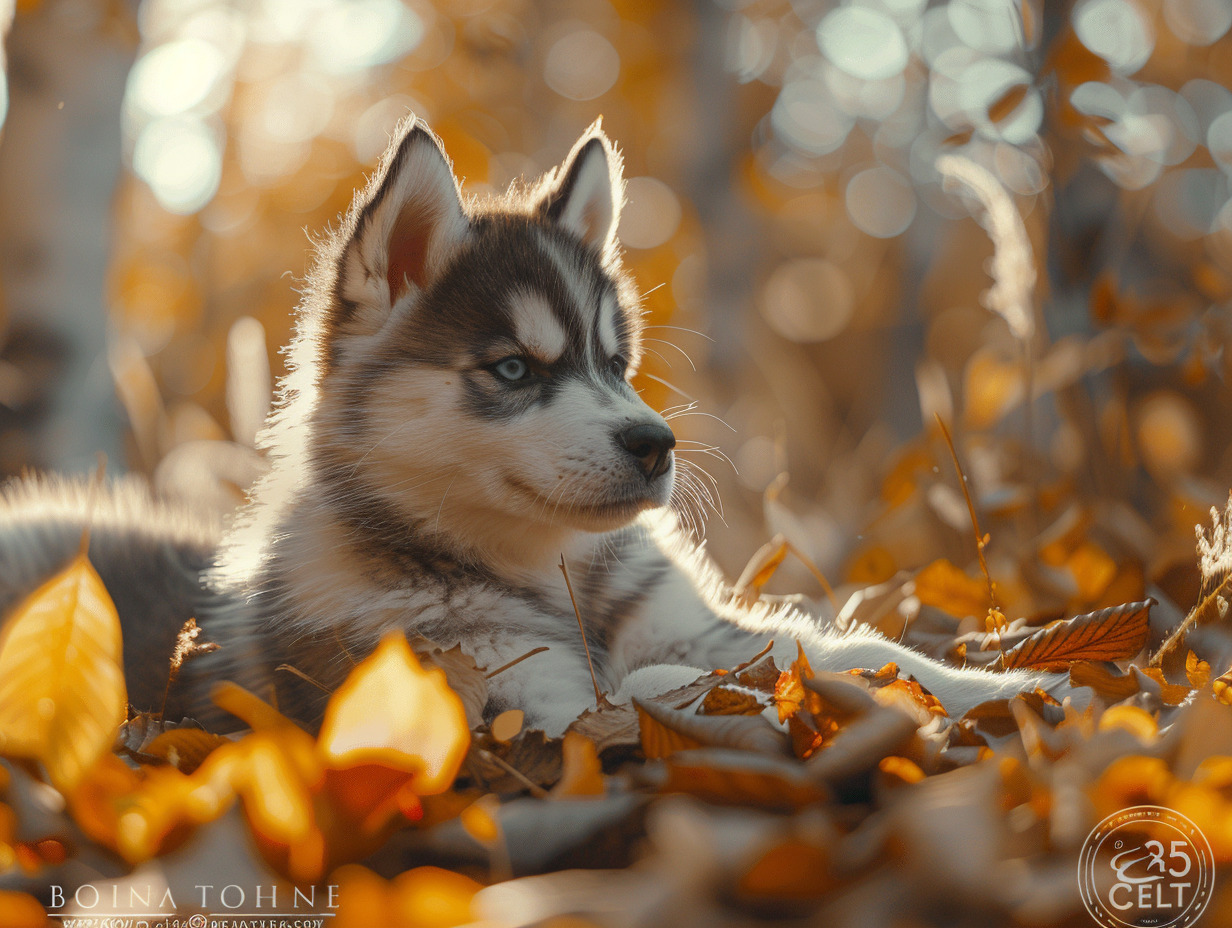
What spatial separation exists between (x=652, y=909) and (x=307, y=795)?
1.35 feet

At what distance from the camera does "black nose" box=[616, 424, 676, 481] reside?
1.85m

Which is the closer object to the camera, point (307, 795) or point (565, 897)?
point (565, 897)

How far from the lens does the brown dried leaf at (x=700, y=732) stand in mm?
1084

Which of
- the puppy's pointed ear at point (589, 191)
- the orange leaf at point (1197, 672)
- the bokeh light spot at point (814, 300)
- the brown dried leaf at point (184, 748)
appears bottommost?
the bokeh light spot at point (814, 300)

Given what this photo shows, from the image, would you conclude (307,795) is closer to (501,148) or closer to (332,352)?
(332,352)

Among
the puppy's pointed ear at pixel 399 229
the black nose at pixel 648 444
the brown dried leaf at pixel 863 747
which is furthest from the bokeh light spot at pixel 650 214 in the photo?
the brown dried leaf at pixel 863 747

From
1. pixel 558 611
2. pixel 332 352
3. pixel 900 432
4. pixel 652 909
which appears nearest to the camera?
pixel 652 909

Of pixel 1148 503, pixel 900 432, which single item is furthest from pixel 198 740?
pixel 900 432

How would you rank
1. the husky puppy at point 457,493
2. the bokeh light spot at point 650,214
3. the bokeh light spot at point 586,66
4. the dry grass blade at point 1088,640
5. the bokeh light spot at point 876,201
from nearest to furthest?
the dry grass blade at point 1088,640
the husky puppy at point 457,493
the bokeh light spot at point 650,214
the bokeh light spot at point 586,66
the bokeh light spot at point 876,201

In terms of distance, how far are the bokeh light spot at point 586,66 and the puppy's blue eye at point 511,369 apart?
→ 40.1 ft

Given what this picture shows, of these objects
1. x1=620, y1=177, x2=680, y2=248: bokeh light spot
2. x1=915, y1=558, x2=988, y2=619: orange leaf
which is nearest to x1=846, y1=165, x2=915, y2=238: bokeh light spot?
x1=620, y1=177, x2=680, y2=248: bokeh light spot

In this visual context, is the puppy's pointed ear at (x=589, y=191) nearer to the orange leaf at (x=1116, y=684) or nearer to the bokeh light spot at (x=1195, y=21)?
the orange leaf at (x=1116, y=684)

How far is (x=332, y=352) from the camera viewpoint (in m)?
2.15
